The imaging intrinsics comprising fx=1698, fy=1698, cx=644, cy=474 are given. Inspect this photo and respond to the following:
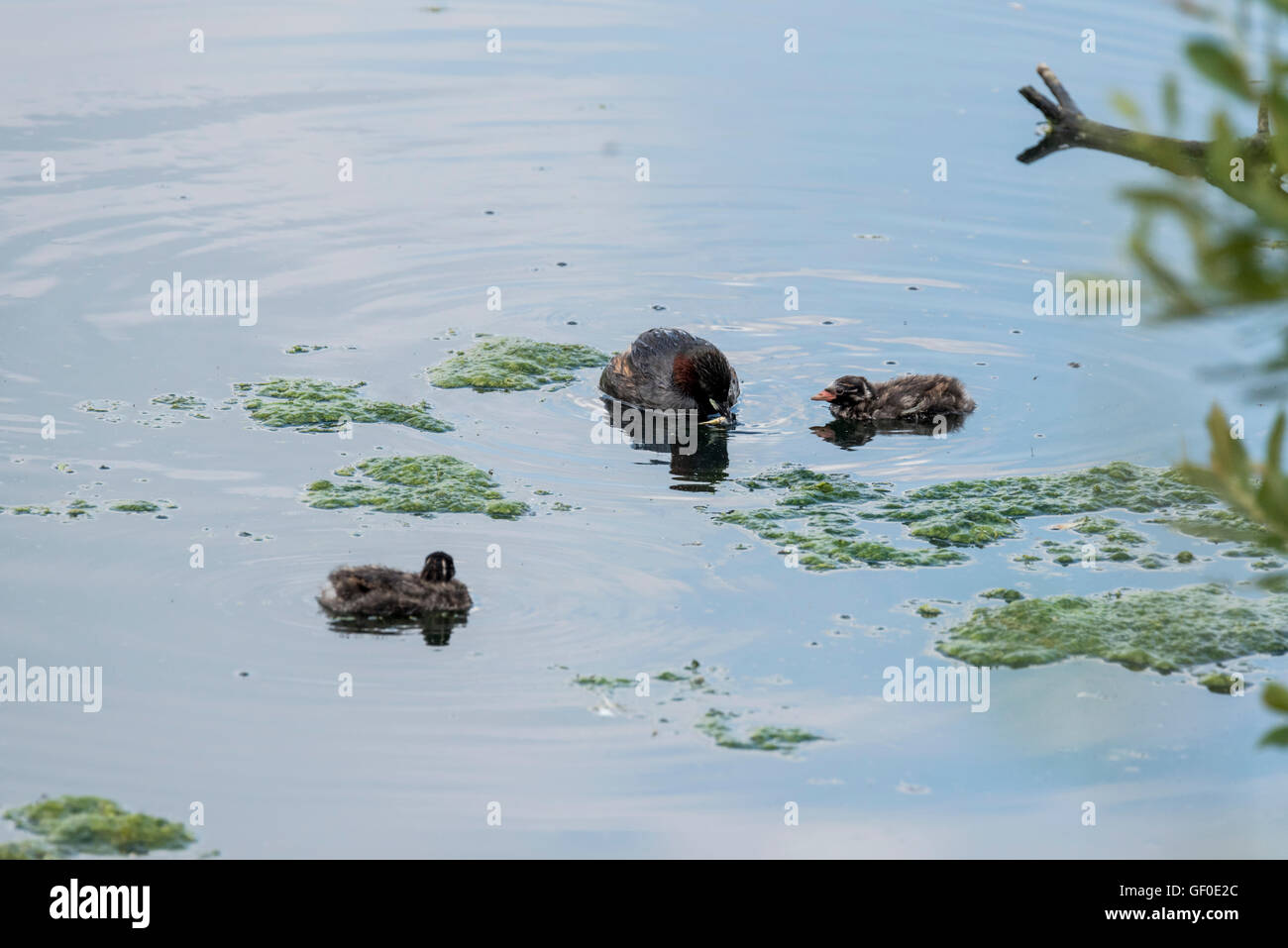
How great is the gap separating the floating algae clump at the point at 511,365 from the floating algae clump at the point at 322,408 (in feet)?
2.29

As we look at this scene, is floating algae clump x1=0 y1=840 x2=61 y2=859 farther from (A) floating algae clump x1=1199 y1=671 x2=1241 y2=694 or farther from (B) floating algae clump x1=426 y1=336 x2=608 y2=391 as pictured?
(B) floating algae clump x1=426 y1=336 x2=608 y2=391

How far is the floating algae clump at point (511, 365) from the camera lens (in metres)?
14.3

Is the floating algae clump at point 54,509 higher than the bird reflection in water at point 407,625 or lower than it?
higher

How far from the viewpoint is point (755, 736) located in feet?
29.2

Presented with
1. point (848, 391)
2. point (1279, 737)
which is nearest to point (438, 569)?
point (848, 391)

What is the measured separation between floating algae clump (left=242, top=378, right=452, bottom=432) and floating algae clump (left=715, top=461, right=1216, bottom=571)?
276cm

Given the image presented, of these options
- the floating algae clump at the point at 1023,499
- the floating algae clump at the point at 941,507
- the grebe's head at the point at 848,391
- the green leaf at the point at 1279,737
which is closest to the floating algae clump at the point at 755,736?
the floating algae clump at the point at 941,507

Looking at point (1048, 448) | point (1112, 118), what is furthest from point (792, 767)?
point (1112, 118)

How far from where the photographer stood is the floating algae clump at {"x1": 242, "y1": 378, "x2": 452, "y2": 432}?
43.4ft

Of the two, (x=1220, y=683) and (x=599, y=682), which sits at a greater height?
(x=599, y=682)

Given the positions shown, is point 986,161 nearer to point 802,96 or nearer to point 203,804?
point 802,96

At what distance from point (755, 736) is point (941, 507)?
3.68 m

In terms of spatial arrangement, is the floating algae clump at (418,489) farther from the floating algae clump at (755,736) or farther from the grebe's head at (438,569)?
the floating algae clump at (755,736)

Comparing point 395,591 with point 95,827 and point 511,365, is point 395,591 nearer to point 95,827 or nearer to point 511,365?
point 95,827
